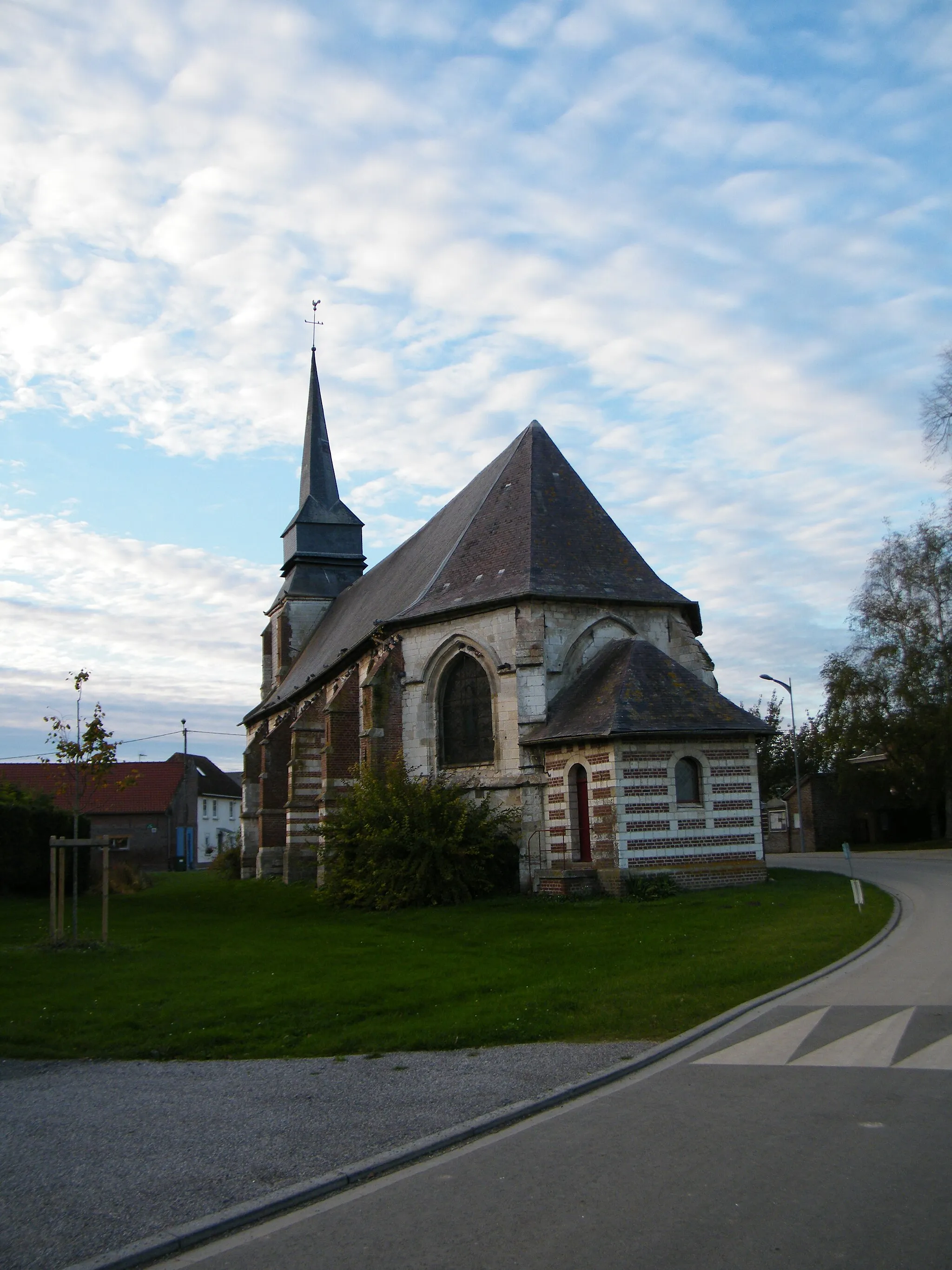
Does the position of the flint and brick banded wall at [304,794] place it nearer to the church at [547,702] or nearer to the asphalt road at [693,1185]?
the church at [547,702]

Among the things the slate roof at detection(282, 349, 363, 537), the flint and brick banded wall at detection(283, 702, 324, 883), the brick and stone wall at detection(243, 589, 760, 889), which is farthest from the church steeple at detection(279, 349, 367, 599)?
the brick and stone wall at detection(243, 589, 760, 889)

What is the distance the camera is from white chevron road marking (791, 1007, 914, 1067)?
688 cm

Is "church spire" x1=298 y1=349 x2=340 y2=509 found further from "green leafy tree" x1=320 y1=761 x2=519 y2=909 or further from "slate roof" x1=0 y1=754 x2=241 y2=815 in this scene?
"green leafy tree" x1=320 y1=761 x2=519 y2=909

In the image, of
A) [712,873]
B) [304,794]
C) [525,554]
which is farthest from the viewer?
[304,794]

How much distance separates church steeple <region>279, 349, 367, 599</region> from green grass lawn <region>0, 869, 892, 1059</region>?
80.6 feet

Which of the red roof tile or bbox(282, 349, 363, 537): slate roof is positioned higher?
bbox(282, 349, 363, 537): slate roof

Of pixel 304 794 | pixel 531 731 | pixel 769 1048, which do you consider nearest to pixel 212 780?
pixel 304 794

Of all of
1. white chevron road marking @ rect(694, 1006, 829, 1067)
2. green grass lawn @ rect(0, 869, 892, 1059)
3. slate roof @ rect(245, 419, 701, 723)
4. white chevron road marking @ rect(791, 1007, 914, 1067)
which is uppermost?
slate roof @ rect(245, 419, 701, 723)

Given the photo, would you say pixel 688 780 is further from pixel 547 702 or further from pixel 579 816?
pixel 547 702

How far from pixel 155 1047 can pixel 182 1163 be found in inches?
125

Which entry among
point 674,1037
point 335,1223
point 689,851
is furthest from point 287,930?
point 335,1223

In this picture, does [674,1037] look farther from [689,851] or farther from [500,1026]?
[689,851]

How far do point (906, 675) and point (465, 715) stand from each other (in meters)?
21.3

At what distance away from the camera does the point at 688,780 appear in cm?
1936
